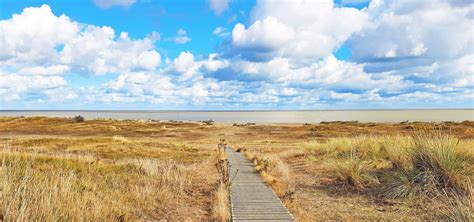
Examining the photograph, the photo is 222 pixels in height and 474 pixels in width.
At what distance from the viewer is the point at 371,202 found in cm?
1129

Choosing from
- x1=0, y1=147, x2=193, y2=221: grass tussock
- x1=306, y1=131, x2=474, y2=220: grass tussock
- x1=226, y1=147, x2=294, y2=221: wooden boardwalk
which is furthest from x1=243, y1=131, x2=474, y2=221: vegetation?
x1=0, y1=147, x2=193, y2=221: grass tussock

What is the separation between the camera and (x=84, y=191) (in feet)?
35.9

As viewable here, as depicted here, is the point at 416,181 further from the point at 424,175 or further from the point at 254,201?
the point at 254,201

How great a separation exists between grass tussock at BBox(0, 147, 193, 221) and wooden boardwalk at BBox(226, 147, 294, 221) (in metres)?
1.92

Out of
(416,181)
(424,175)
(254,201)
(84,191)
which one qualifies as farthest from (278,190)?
(84,191)

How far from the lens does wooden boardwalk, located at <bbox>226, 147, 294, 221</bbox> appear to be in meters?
9.20

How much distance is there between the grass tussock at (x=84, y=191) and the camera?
7867 millimetres

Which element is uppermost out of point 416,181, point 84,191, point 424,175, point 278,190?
point 424,175

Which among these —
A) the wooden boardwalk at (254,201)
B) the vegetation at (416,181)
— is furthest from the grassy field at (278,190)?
the wooden boardwalk at (254,201)

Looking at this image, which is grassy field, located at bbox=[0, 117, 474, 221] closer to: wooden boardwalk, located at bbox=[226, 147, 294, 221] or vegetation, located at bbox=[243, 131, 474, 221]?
vegetation, located at bbox=[243, 131, 474, 221]

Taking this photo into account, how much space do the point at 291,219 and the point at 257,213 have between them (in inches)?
38.3

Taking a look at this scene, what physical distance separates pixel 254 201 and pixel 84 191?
450cm

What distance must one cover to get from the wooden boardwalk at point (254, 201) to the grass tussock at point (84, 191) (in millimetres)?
1918

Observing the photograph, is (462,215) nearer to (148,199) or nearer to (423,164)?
(423,164)
